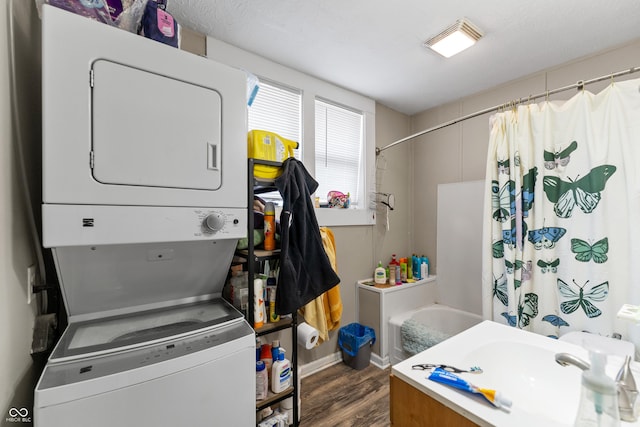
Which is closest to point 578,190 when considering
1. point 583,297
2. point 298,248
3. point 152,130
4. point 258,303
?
point 583,297

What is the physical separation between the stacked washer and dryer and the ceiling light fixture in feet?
4.45

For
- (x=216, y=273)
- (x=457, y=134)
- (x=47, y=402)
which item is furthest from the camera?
(x=457, y=134)

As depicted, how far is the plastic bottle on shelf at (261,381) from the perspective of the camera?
1330 mm

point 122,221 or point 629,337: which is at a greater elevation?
point 122,221

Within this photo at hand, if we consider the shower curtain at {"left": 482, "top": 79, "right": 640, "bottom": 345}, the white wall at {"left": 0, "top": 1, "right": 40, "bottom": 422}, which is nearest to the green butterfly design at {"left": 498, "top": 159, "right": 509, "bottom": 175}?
the shower curtain at {"left": 482, "top": 79, "right": 640, "bottom": 345}

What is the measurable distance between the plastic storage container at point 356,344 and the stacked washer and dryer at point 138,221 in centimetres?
134

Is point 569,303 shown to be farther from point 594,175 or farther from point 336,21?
point 336,21

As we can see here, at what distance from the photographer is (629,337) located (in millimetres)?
1340

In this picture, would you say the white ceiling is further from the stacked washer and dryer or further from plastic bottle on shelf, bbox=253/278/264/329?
plastic bottle on shelf, bbox=253/278/264/329

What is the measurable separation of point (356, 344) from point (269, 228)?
1379mm

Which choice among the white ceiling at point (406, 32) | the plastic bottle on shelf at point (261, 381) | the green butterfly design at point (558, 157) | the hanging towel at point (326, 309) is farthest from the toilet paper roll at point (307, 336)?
the white ceiling at point (406, 32)

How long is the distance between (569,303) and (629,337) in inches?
9.9

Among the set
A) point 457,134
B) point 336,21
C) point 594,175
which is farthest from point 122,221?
point 457,134

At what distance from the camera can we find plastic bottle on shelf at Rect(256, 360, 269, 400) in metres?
1.33
